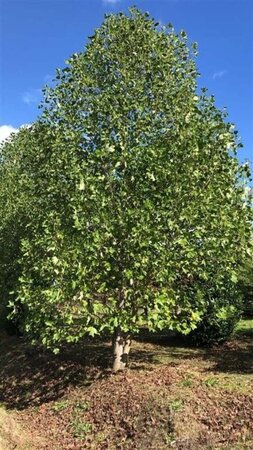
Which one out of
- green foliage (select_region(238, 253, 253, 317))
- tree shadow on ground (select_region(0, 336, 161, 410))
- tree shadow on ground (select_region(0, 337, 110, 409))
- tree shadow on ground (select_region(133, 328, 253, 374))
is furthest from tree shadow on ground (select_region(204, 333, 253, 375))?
tree shadow on ground (select_region(0, 337, 110, 409))

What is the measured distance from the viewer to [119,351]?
14.9 m

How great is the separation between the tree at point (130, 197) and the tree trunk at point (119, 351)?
1.7 inches

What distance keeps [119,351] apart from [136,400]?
2527mm

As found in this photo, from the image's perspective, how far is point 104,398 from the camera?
522 inches

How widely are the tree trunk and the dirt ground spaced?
13.3 inches

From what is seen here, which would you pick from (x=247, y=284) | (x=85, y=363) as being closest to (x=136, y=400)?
(x=85, y=363)

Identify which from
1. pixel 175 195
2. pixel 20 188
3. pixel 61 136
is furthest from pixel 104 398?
pixel 20 188

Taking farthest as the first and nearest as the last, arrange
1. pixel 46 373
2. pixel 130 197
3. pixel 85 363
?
1. pixel 46 373
2. pixel 85 363
3. pixel 130 197

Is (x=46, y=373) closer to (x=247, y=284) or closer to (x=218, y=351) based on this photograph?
(x=218, y=351)

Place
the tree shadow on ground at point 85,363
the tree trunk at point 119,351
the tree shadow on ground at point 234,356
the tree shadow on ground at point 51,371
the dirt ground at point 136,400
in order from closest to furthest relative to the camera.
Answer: the dirt ground at point 136,400 → the tree shadow on ground at point 234,356 → the tree trunk at point 119,351 → the tree shadow on ground at point 85,363 → the tree shadow on ground at point 51,371

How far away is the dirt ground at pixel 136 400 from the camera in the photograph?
1098 centimetres

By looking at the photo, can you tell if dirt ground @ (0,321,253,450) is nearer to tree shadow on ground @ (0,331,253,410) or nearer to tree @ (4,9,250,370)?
tree shadow on ground @ (0,331,253,410)

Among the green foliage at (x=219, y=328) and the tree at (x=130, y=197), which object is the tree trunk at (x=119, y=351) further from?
the green foliage at (x=219, y=328)

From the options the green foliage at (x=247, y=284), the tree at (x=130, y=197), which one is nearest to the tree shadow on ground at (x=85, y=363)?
the tree at (x=130, y=197)
